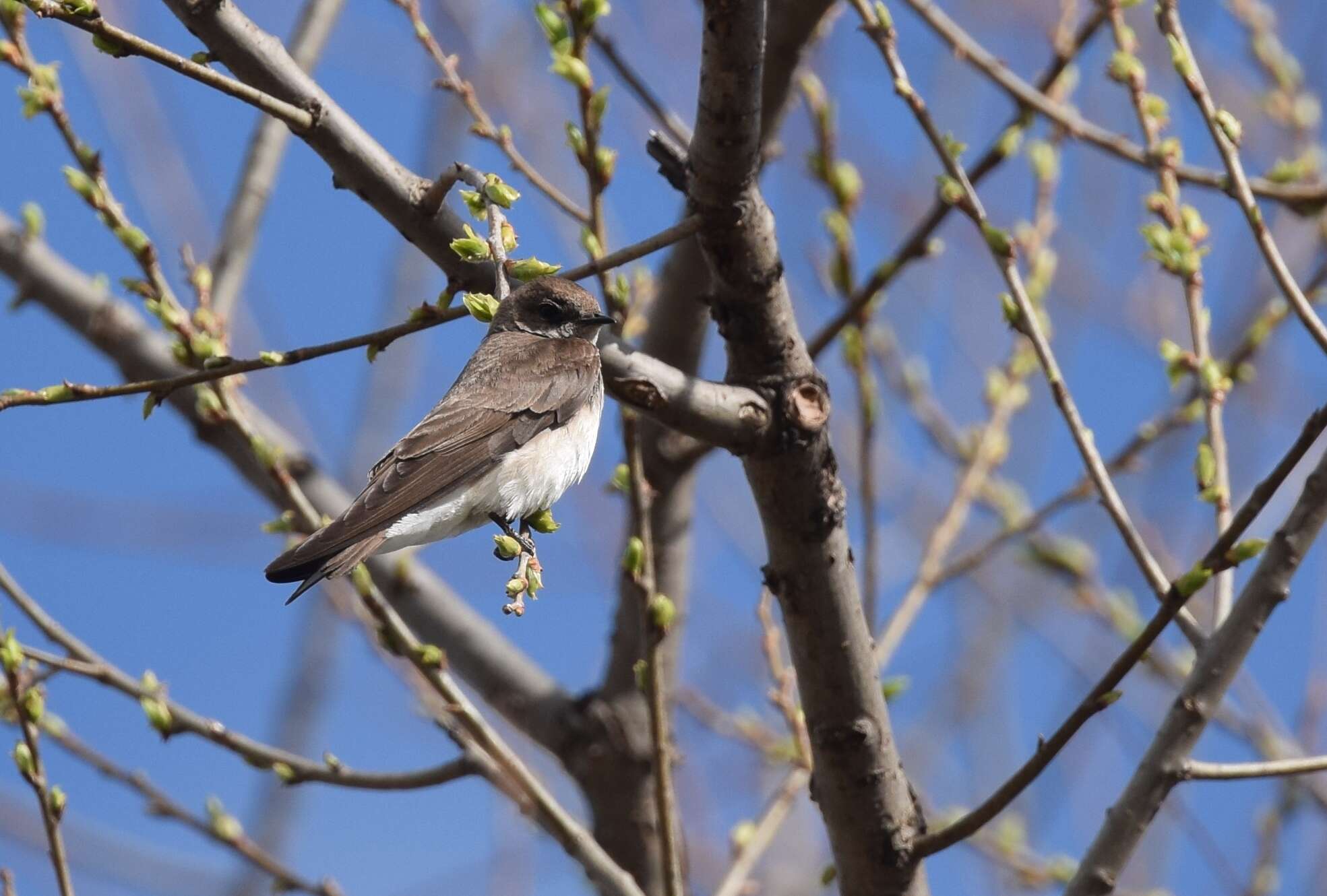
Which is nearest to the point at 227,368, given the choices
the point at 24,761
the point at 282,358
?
the point at 282,358

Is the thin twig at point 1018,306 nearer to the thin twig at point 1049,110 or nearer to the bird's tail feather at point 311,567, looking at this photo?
the thin twig at point 1049,110

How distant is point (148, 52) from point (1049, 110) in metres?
2.97

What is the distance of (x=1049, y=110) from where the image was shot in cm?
451

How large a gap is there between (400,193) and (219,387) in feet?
3.31

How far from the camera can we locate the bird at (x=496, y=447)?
396cm

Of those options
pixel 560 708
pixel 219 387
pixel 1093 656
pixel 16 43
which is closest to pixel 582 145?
pixel 219 387

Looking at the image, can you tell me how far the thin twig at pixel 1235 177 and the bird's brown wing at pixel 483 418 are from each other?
1.85 meters

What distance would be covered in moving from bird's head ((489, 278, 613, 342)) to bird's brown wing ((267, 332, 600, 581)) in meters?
0.14

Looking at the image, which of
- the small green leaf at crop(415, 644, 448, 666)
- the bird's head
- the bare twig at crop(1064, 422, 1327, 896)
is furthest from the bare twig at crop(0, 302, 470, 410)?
the bare twig at crop(1064, 422, 1327, 896)

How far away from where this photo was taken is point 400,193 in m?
3.34

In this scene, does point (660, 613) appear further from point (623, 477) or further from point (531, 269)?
point (531, 269)

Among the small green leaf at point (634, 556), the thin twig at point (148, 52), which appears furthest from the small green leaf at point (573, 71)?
the small green leaf at point (634, 556)

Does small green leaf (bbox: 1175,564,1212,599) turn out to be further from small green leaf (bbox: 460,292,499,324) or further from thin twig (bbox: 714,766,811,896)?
small green leaf (bbox: 460,292,499,324)

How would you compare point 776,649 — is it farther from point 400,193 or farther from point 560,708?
point 400,193
